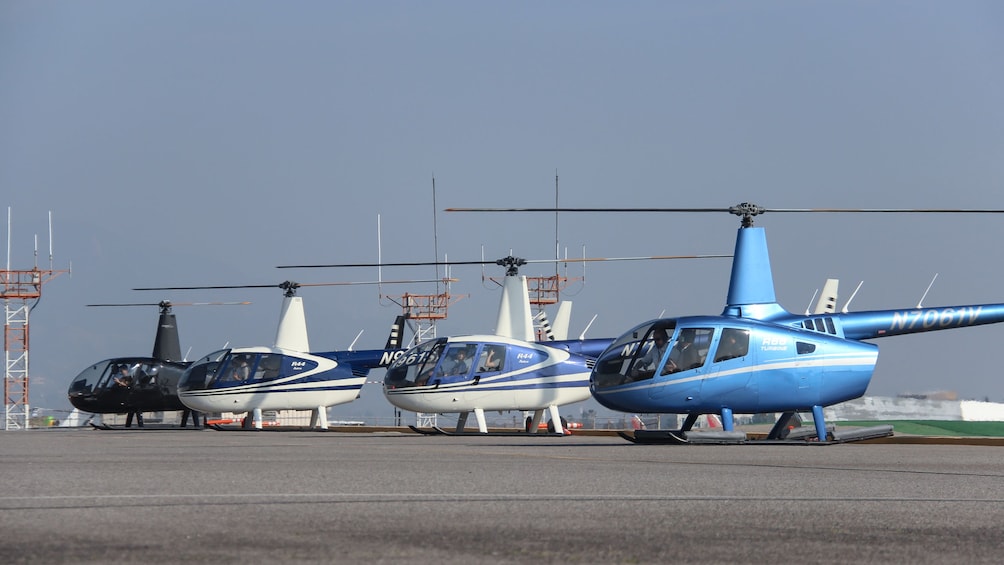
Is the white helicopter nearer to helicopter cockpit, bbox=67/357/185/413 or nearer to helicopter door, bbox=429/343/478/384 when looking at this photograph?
helicopter door, bbox=429/343/478/384

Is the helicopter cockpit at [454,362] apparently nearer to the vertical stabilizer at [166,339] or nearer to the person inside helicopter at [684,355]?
the person inside helicopter at [684,355]

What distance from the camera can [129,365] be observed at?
4188 centimetres

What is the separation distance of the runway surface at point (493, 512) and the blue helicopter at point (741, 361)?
762cm

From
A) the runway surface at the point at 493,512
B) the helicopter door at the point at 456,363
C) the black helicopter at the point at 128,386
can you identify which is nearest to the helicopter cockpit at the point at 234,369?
the black helicopter at the point at 128,386

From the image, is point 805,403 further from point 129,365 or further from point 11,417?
point 11,417

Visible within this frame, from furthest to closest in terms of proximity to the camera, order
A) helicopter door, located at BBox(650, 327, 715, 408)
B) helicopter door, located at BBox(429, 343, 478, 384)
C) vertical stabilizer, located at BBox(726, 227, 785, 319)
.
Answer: helicopter door, located at BBox(429, 343, 478, 384), vertical stabilizer, located at BBox(726, 227, 785, 319), helicopter door, located at BBox(650, 327, 715, 408)

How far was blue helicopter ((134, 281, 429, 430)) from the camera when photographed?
39.0m

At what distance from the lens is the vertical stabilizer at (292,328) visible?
40.5 meters

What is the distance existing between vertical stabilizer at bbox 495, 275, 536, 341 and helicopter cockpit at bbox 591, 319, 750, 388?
11.0m

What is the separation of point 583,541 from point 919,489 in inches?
214

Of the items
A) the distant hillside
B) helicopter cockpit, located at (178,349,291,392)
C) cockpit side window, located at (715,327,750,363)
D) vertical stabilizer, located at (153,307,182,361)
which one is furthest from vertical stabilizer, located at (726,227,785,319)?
vertical stabilizer, located at (153,307,182,361)

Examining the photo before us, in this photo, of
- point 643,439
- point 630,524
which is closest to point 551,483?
point 630,524

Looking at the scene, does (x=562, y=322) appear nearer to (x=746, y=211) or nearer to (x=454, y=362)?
(x=454, y=362)


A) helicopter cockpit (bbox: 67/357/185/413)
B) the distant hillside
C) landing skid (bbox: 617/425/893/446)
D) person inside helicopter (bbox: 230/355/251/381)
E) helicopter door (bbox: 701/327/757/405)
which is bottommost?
the distant hillside
